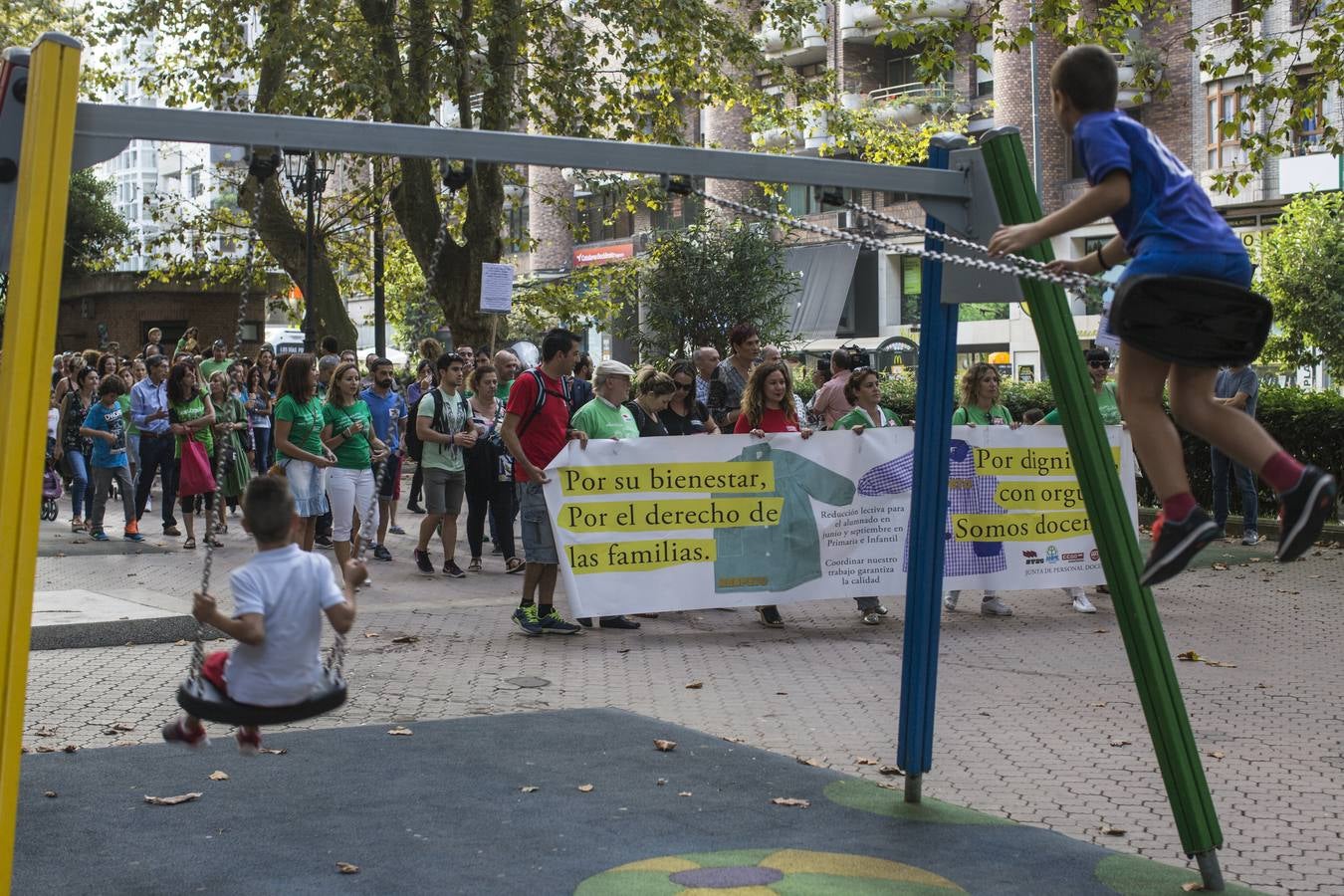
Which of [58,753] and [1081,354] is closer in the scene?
[1081,354]

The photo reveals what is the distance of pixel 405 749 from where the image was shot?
737 centimetres

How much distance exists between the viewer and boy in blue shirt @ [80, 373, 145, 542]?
16.3 metres

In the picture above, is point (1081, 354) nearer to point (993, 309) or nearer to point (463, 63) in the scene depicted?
point (463, 63)

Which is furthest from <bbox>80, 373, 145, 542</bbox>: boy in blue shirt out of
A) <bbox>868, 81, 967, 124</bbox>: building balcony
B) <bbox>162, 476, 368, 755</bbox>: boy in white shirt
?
<bbox>868, 81, 967, 124</bbox>: building balcony

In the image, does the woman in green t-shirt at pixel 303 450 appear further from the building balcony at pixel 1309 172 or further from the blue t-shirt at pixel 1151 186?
the building balcony at pixel 1309 172

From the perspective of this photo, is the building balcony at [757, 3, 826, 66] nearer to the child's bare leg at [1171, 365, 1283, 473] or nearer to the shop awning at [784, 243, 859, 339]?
the shop awning at [784, 243, 859, 339]

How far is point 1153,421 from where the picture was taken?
174 inches

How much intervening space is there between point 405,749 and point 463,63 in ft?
52.1

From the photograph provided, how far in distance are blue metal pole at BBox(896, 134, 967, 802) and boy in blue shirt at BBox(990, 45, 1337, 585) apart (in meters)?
1.84

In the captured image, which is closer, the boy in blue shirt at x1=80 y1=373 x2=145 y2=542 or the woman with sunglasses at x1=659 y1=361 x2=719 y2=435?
the woman with sunglasses at x1=659 y1=361 x2=719 y2=435

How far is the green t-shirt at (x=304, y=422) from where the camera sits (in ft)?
35.4

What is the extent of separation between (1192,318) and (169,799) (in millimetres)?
4457

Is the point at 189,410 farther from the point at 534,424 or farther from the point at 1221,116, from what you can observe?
the point at 1221,116

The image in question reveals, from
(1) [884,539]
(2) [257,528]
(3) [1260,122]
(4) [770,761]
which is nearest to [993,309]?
(3) [1260,122]
